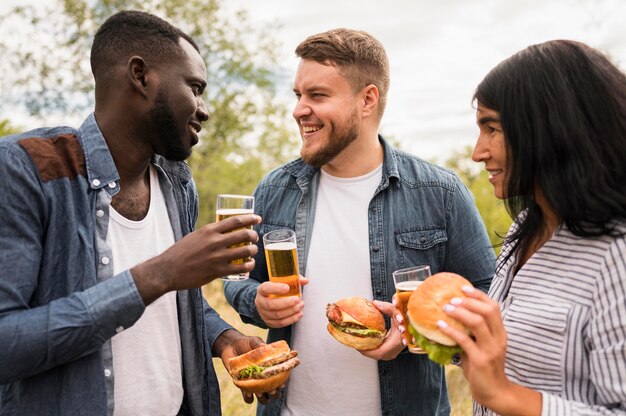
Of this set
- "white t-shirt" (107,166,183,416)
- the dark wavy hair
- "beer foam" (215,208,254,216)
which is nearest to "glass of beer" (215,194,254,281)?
"beer foam" (215,208,254,216)

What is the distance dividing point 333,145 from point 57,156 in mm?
1711

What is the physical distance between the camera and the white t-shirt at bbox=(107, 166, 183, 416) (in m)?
2.73

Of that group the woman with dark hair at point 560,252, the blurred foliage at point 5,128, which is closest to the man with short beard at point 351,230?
the woman with dark hair at point 560,252

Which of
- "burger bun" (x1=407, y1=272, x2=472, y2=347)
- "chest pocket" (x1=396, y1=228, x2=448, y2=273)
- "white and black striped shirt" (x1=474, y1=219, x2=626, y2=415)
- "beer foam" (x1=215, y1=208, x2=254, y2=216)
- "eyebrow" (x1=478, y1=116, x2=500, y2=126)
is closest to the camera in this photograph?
"white and black striped shirt" (x1=474, y1=219, x2=626, y2=415)

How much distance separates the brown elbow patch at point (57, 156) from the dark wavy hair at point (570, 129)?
1.92 metres

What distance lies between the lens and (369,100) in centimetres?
399

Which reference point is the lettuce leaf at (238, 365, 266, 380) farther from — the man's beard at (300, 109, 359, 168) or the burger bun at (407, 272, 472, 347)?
the man's beard at (300, 109, 359, 168)

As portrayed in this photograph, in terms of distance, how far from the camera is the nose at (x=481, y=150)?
269 cm

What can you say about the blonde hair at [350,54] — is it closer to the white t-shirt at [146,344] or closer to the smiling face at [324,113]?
the smiling face at [324,113]

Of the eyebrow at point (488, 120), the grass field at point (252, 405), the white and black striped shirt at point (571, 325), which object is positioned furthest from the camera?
the grass field at point (252, 405)

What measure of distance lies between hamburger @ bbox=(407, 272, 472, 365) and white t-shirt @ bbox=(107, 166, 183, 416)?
4.21 ft

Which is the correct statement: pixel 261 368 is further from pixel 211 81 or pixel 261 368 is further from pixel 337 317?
pixel 211 81

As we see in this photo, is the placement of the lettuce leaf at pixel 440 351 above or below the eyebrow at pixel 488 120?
A: below

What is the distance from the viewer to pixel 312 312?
357cm
